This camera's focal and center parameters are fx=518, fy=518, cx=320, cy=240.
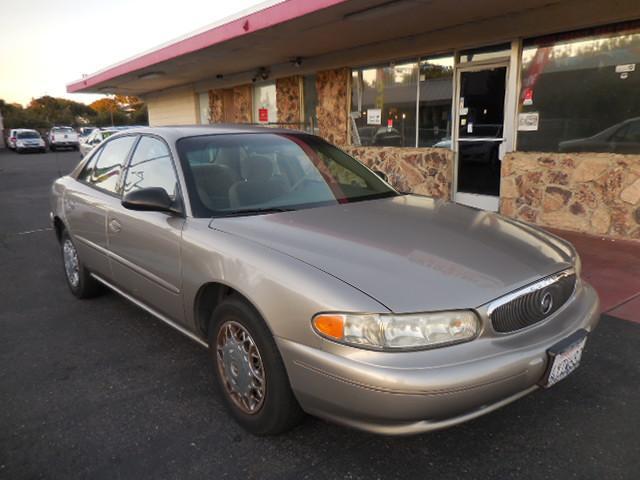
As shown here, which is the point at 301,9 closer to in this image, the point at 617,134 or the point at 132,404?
the point at 617,134

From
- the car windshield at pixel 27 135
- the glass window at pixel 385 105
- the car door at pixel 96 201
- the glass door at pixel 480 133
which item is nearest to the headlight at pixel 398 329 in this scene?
the car door at pixel 96 201

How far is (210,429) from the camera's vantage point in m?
2.77

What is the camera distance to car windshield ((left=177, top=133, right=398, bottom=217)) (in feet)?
10.3

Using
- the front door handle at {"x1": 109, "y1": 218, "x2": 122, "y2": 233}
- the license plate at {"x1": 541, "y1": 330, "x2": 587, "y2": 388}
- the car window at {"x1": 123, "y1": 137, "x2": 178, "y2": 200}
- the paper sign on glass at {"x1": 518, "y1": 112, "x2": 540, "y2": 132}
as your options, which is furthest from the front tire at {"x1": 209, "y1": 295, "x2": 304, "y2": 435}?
the paper sign on glass at {"x1": 518, "y1": 112, "x2": 540, "y2": 132}

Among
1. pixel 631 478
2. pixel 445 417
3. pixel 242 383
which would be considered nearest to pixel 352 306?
pixel 445 417

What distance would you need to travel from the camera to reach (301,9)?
7105 mm

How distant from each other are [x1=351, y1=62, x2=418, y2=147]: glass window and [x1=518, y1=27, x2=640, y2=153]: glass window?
226 centimetres

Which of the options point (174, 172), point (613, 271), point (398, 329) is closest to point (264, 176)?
point (174, 172)

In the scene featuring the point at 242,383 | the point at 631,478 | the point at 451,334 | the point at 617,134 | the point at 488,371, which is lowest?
the point at 631,478

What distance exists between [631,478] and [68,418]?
2.87 meters

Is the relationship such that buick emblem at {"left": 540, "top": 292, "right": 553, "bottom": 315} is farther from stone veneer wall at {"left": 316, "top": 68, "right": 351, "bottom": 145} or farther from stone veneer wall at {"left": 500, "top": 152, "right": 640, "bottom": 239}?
stone veneer wall at {"left": 316, "top": 68, "right": 351, "bottom": 145}

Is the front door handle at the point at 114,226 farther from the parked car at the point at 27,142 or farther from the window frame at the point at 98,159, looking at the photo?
the parked car at the point at 27,142

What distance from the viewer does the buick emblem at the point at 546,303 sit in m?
2.46

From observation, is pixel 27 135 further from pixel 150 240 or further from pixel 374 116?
pixel 150 240
